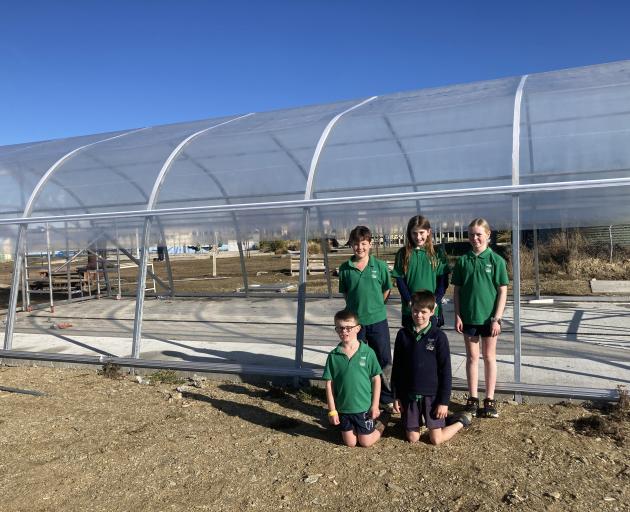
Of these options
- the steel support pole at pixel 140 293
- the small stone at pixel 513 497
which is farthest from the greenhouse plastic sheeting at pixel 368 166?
the small stone at pixel 513 497

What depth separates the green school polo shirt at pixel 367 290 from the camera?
4430 mm

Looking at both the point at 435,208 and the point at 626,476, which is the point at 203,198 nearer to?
the point at 435,208

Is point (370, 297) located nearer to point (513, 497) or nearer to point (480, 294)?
point (480, 294)

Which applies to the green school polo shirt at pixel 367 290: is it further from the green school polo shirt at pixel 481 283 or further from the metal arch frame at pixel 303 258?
the metal arch frame at pixel 303 258

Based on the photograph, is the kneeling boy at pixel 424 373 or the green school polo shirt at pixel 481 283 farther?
the green school polo shirt at pixel 481 283

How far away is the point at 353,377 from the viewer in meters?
3.85

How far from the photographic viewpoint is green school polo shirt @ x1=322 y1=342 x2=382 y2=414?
3838mm

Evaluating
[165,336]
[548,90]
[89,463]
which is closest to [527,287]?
[548,90]

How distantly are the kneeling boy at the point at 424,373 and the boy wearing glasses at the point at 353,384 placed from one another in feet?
0.72

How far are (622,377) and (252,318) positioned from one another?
20.9 ft

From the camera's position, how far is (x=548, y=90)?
6.10 meters

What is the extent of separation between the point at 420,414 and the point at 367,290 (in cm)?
107

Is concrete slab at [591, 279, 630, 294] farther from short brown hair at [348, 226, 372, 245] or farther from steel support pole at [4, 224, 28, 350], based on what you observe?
steel support pole at [4, 224, 28, 350]

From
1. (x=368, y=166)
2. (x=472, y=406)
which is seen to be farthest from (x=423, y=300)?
(x=368, y=166)
